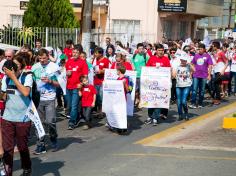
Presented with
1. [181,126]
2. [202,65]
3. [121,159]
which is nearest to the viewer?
[121,159]

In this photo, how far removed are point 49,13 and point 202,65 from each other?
11733 millimetres

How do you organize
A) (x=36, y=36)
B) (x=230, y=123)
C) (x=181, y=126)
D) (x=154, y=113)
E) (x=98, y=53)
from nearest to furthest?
(x=230, y=123)
(x=181, y=126)
(x=154, y=113)
(x=98, y=53)
(x=36, y=36)

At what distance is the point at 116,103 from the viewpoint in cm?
1165

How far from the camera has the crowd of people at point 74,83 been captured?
25.6ft

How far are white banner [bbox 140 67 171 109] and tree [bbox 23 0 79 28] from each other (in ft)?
43.9

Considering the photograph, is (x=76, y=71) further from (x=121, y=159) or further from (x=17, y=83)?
(x=17, y=83)

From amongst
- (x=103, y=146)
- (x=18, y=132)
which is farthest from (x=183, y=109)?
(x=18, y=132)

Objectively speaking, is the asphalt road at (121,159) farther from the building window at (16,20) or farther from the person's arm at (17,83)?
the building window at (16,20)

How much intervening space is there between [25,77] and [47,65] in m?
2.44

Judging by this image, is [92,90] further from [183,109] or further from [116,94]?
[183,109]

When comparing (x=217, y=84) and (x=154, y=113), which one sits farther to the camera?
(x=217, y=84)

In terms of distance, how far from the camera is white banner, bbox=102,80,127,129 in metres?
11.6

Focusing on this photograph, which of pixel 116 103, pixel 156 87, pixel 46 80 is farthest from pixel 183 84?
pixel 46 80

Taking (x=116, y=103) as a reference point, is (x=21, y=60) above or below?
above
